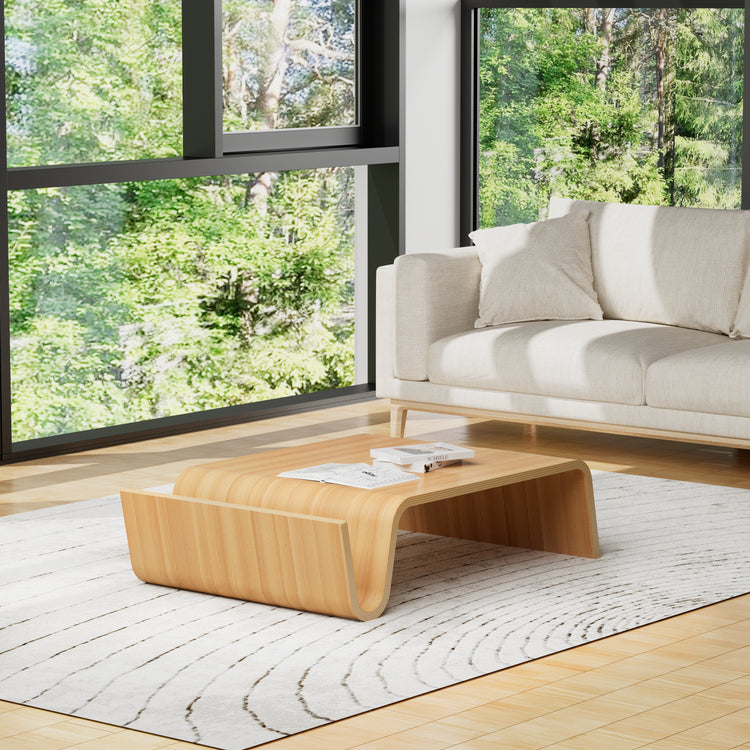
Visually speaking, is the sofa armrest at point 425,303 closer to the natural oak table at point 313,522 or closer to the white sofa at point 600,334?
the white sofa at point 600,334

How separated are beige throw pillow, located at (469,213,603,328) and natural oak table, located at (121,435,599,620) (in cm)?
176

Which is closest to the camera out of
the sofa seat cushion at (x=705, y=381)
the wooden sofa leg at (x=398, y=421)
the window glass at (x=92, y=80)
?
the sofa seat cushion at (x=705, y=381)

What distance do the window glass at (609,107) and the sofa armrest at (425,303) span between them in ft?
4.48

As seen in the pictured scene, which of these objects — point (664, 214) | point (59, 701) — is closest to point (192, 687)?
point (59, 701)

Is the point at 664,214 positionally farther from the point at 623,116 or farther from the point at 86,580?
the point at 86,580

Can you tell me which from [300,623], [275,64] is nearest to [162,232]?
[275,64]

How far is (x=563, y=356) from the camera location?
586 cm

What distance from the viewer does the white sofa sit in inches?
221

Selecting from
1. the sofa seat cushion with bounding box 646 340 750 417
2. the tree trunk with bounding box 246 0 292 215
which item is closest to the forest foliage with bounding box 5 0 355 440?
the tree trunk with bounding box 246 0 292 215

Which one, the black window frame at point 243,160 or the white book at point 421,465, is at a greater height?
the black window frame at point 243,160

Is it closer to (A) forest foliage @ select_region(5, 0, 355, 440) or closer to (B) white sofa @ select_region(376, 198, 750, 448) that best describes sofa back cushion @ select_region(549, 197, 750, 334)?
(B) white sofa @ select_region(376, 198, 750, 448)

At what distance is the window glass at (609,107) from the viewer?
7.07 meters

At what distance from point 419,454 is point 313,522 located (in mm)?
595

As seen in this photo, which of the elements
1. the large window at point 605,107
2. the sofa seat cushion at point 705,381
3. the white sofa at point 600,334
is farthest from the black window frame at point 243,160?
the sofa seat cushion at point 705,381
